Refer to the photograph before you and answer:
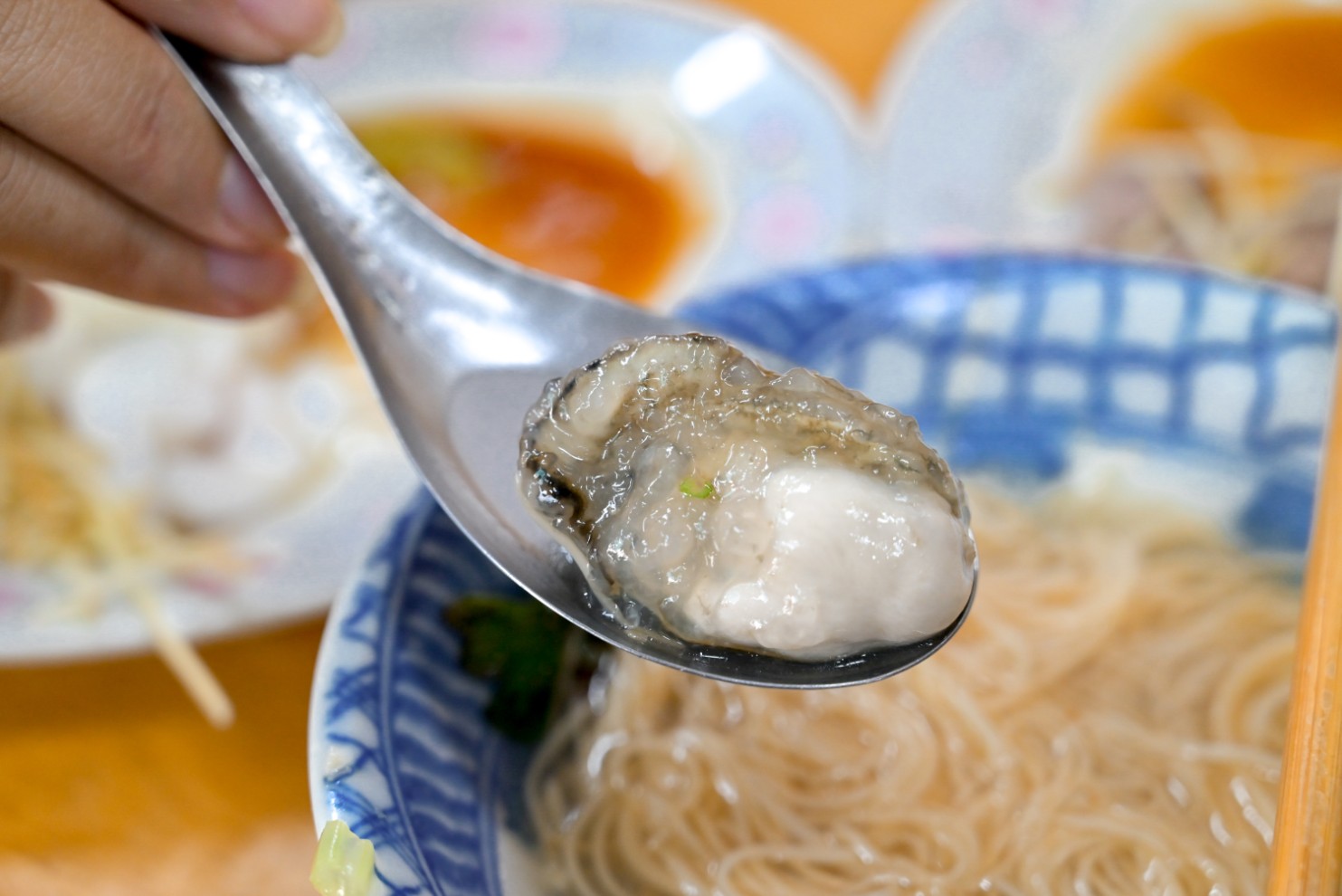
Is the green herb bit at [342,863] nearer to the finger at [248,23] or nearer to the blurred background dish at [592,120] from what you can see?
the finger at [248,23]

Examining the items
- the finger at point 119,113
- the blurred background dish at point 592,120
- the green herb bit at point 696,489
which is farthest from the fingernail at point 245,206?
the blurred background dish at point 592,120

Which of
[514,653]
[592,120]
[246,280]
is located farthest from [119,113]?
[592,120]

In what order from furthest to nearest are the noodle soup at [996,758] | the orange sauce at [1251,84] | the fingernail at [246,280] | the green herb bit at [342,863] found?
1. the orange sauce at [1251,84]
2. the fingernail at [246,280]
3. the noodle soup at [996,758]
4. the green herb bit at [342,863]

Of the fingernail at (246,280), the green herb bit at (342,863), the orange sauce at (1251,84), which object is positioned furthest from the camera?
the orange sauce at (1251,84)

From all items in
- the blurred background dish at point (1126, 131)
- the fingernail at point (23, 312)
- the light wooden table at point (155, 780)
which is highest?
the fingernail at point (23, 312)

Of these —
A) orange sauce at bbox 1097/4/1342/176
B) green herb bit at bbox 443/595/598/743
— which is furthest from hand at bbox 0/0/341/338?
orange sauce at bbox 1097/4/1342/176

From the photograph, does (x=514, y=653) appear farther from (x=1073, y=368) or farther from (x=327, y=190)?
(x=1073, y=368)

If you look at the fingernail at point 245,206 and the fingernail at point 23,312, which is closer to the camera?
the fingernail at point 245,206

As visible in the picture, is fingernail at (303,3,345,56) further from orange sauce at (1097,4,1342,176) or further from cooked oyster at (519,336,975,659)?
orange sauce at (1097,4,1342,176)

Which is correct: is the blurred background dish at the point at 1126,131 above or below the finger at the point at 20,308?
below
